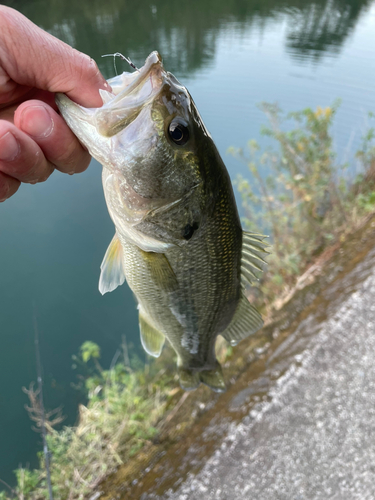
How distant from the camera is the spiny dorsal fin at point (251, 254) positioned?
1.61 meters

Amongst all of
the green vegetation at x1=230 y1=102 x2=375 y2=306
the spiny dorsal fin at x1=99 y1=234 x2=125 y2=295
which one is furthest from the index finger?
the green vegetation at x1=230 y1=102 x2=375 y2=306

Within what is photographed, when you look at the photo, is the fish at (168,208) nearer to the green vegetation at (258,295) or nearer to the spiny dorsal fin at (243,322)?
the spiny dorsal fin at (243,322)

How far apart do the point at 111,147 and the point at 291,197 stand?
436 cm

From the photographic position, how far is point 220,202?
1.34 metres

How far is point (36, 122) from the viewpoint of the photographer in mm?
1223

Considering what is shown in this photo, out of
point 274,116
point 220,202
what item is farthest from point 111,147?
point 274,116

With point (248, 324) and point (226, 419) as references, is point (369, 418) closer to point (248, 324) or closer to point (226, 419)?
point (226, 419)

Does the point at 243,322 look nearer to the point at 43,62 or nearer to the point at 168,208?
the point at 168,208

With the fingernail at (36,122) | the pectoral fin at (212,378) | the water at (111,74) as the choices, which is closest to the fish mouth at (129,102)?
the fingernail at (36,122)

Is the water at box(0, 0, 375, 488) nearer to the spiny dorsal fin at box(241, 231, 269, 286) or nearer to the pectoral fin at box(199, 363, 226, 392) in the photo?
the pectoral fin at box(199, 363, 226, 392)

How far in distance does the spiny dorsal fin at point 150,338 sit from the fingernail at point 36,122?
1.04 meters

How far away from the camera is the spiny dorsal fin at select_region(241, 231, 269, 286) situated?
161 cm

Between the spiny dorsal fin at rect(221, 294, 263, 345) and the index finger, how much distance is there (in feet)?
4.00

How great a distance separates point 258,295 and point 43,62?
3908 millimetres
